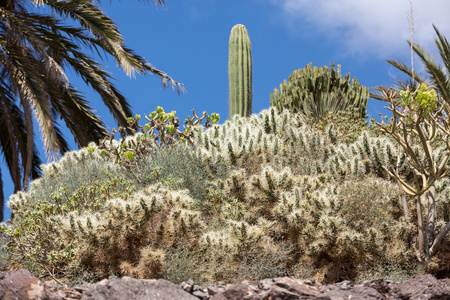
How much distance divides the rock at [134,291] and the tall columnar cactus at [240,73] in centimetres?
939

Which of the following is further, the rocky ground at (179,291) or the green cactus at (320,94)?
the green cactus at (320,94)

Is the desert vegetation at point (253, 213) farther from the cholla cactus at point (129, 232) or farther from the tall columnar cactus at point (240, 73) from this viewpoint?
the tall columnar cactus at point (240, 73)

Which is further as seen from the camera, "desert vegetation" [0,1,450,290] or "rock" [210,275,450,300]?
"desert vegetation" [0,1,450,290]

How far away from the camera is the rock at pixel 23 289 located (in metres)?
3.91

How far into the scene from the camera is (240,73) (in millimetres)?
13562

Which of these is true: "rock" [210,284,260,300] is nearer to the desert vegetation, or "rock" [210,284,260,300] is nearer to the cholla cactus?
the desert vegetation

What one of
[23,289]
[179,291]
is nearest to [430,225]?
[179,291]

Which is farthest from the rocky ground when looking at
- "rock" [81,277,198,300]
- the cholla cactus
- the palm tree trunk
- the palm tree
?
the palm tree

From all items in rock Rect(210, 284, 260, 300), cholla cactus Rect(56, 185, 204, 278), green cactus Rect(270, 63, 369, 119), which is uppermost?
green cactus Rect(270, 63, 369, 119)

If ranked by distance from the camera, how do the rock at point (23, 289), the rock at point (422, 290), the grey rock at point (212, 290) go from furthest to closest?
the rock at point (422, 290) → the grey rock at point (212, 290) → the rock at point (23, 289)

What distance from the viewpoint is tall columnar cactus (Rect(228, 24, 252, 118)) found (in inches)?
533

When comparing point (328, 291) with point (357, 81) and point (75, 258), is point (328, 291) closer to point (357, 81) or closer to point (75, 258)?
point (75, 258)

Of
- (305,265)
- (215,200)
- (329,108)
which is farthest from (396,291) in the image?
(329,108)

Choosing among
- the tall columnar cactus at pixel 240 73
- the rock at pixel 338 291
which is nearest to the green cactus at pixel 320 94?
the tall columnar cactus at pixel 240 73
